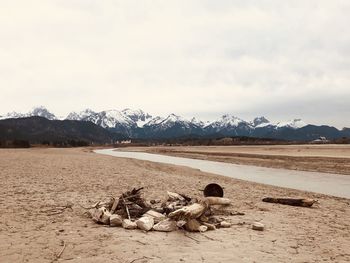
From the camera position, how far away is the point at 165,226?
34.7 feet

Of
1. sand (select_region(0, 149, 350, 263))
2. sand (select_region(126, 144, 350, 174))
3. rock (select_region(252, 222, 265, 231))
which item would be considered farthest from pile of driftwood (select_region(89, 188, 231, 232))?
sand (select_region(126, 144, 350, 174))

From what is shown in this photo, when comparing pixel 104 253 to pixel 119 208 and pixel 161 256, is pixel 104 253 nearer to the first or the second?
pixel 161 256

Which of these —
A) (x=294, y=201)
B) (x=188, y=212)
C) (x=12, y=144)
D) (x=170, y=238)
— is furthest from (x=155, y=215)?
(x=12, y=144)

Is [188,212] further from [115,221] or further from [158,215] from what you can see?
[115,221]

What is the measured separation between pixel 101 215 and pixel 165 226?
86.3 inches

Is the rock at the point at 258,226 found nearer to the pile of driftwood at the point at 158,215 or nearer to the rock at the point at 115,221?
the pile of driftwood at the point at 158,215

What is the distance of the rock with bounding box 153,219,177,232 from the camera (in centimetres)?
1051

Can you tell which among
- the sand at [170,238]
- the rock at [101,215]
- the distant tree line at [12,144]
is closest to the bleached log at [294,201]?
the sand at [170,238]

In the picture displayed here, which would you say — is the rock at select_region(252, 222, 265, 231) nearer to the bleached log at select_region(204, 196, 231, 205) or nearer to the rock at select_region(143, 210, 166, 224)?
the rock at select_region(143, 210, 166, 224)

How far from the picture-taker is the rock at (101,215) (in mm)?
11227

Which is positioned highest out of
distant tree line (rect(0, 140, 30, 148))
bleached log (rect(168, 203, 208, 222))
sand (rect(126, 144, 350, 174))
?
distant tree line (rect(0, 140, 30, 148))

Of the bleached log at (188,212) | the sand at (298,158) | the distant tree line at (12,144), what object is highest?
the distant tree line at (12,144)

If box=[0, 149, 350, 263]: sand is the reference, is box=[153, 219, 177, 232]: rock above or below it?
above

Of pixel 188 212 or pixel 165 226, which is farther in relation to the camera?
pixel 188 212
